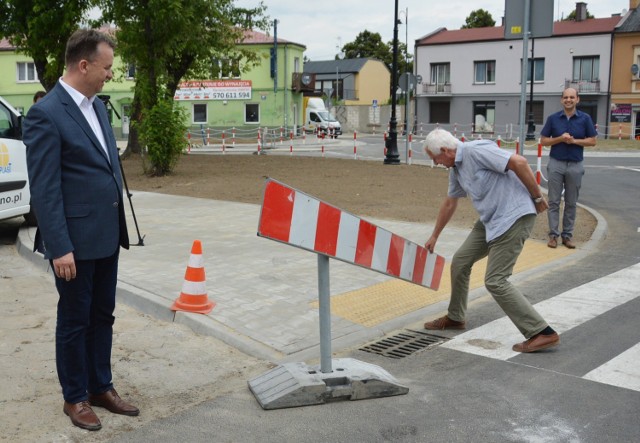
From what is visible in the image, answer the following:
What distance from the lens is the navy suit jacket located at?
3816mm

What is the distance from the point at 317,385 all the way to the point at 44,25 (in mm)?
19851

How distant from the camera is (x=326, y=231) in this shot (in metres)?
4.41

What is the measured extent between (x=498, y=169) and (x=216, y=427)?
268 centimetres

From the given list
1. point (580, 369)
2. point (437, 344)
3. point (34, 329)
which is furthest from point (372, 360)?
point (34, 329)

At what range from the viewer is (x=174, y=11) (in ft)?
60.6

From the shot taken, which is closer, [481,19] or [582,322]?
[582,322]

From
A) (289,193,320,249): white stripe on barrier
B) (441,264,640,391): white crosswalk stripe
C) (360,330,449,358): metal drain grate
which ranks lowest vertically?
(360,330,449,358): metal drain grate

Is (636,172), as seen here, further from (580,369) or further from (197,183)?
(580,369)

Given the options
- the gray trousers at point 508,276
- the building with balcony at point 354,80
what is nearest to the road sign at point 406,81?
the gray trousers at point 508,276

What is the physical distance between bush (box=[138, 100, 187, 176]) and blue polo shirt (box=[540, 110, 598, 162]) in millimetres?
11127

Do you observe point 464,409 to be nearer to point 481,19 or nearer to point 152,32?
point 152,32

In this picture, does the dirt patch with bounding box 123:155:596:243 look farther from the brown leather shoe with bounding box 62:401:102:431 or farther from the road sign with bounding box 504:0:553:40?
the brown leather shoe with bounding box 62:401:102:431

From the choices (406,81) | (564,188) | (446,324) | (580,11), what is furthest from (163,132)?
(580,11)

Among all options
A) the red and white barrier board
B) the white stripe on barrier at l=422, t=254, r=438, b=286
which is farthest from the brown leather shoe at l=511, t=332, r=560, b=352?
the red and white barrier board
